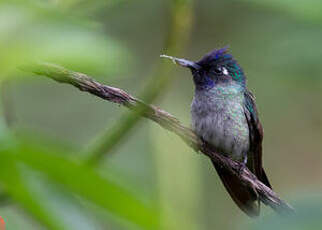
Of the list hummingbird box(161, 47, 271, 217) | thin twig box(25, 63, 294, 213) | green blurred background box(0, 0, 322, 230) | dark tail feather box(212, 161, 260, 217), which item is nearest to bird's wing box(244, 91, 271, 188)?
hummingbird box(161, 47, 271, 217)

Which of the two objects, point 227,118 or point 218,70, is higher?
point 218,70

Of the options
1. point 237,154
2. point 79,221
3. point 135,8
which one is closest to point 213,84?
point 237,154

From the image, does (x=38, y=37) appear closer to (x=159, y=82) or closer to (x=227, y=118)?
(x=159, y=82)

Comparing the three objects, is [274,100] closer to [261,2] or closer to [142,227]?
[261,2]

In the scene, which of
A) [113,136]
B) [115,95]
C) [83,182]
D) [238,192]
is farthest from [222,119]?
[83,182]

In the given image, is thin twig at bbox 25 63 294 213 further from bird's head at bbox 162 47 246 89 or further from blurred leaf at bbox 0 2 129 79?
bird's head at bbox 162 47 246 89

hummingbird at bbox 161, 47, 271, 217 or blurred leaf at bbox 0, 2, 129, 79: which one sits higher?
hummingbird at bbox 161, 47, 271, 217
